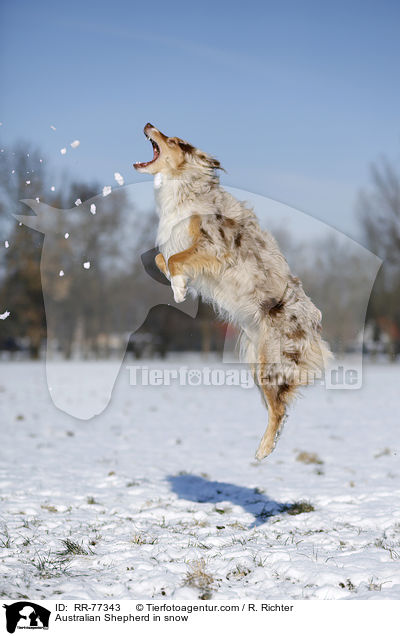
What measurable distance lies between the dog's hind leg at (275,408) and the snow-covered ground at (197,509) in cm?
92

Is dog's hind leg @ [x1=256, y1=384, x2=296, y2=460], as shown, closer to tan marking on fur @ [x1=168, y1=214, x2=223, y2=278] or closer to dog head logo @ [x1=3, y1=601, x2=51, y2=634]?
tan marking on fur @ [x1=168, y1=214, x2=223, y2=278]

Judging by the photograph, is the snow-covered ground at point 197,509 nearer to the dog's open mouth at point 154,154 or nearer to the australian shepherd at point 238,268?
the australian shepherd at point 238,268

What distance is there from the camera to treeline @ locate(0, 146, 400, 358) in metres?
5.72

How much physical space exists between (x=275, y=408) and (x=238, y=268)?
3.36 ft

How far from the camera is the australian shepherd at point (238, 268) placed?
152 inches

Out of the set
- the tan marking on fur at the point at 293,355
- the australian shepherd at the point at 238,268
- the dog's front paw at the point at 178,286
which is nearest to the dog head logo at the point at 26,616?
the australian shepherd at the point at 238,268

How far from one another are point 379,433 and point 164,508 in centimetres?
520

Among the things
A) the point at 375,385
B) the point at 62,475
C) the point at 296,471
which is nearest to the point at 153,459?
the point at 62,475

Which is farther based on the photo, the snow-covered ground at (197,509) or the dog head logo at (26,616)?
the snow-covered ground at (197,509)

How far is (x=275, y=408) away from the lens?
160 inches

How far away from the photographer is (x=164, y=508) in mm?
5863

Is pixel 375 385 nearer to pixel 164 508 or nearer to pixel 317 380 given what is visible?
pixel 164 508

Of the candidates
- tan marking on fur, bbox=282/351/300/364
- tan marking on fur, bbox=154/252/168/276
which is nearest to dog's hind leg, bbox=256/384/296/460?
tan marking on fur, bbox=282/351/300/364

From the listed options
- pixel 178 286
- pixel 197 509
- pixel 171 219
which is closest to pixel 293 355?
pixel 178 286
